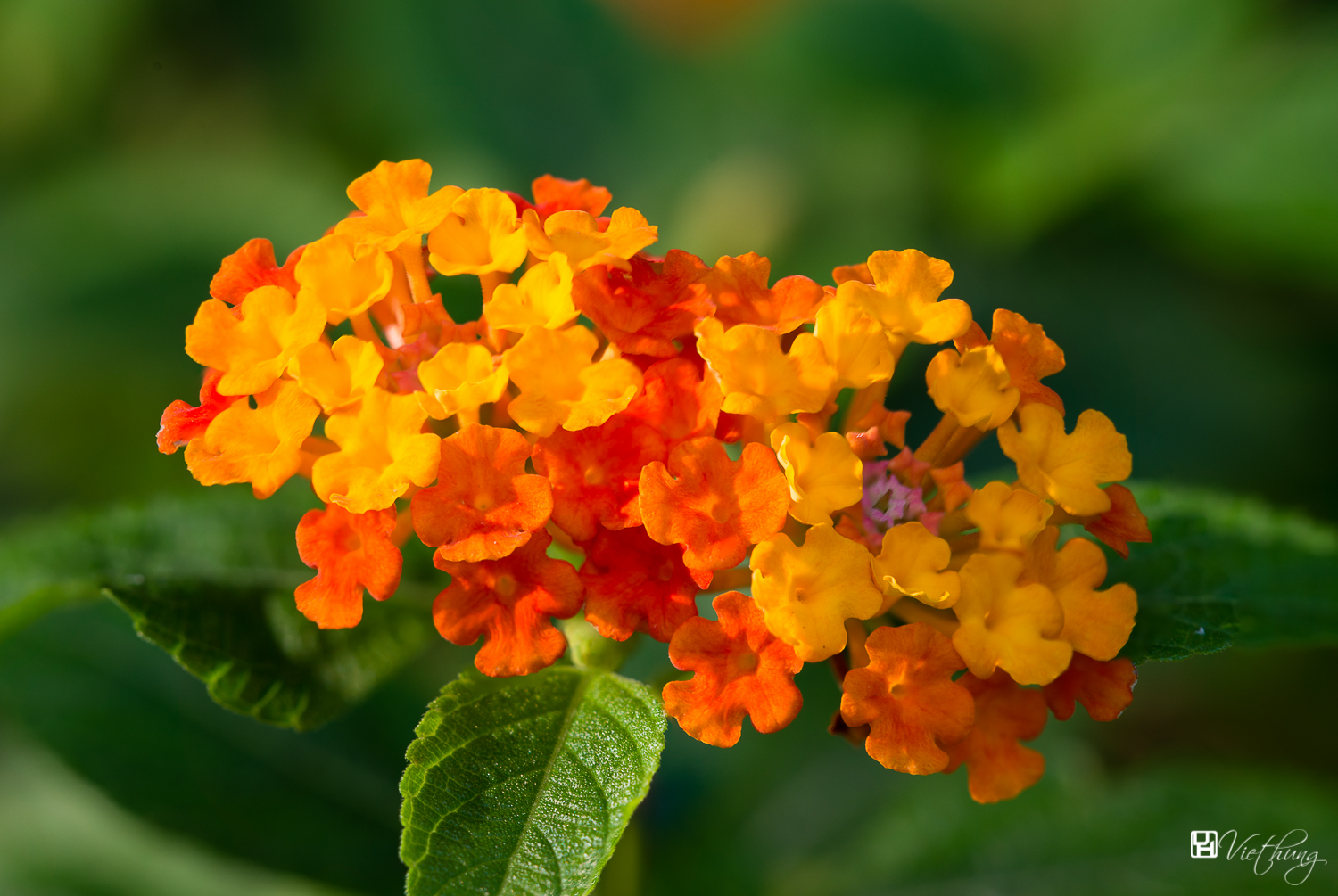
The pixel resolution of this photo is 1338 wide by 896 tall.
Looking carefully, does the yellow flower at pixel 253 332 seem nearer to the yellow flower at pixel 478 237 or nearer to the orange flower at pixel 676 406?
the yellow flower at pixel 478 237

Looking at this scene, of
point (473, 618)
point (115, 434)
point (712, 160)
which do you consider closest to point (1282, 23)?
point (712, 160)

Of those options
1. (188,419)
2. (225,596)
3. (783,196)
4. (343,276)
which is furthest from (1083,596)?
(783,196)

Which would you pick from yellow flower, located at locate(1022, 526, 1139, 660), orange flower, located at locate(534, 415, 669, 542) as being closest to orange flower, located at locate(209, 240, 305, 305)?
orange flower, located at locate(534, 415, 669, 542)

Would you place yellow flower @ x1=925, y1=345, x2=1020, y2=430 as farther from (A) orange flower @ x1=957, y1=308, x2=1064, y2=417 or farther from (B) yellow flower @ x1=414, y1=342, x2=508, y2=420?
(B) yellow flower @ x1=414, y1=342, x2=508, y2=420

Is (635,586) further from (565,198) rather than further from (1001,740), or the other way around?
(565,198)

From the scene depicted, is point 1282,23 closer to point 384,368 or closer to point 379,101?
point 379,101

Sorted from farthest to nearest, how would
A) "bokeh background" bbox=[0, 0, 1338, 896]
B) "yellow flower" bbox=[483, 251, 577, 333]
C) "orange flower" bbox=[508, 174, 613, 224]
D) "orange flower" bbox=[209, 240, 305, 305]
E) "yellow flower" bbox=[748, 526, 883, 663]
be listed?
1. "bokeh background" bbox=[0, 0, 1338, 896]
2. "orange flower" bbox=[508, 174, 613, 224]
3. "orange flower" bbox=[209, 240, 305, 305]
4. "yellow flower" bbox=[483, 251, 577, 333]
5. "yellow flower" bbox=[748, 526, 883, 663]
